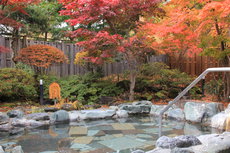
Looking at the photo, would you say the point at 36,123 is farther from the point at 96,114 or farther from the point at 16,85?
the point at 16,85

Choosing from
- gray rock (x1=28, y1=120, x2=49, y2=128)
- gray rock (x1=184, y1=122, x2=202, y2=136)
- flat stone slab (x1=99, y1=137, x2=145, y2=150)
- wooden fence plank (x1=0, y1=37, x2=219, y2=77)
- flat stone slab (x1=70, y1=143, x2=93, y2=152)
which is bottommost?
gray rock (x1=184, y1=122, x2=202, y2=136)

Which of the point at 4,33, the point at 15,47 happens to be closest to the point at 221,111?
the point at 15,47

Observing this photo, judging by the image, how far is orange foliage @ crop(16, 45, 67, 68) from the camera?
8.17 metres

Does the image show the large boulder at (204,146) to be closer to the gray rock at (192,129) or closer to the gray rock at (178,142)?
the gray rock at (178,142)

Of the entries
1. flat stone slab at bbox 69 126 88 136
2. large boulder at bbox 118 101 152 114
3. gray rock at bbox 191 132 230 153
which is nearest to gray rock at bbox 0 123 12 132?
flat stone slab at bbox 69 126 88 136

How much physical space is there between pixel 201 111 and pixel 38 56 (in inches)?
233

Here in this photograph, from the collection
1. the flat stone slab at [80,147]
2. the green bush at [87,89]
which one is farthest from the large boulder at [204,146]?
the green bush at [87,89]

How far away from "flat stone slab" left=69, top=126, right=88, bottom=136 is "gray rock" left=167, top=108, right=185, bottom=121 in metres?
2.74

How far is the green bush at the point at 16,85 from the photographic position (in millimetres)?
7471

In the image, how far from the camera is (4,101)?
8.34m

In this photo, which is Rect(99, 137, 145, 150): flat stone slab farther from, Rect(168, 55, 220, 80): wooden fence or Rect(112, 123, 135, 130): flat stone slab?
Rect(168, 55, 220, 80): wooden fence

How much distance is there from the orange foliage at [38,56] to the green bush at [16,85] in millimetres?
502

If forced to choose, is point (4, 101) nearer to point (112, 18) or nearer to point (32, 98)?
point (32, 98)

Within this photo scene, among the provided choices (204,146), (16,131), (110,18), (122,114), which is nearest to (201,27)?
(110,18)
